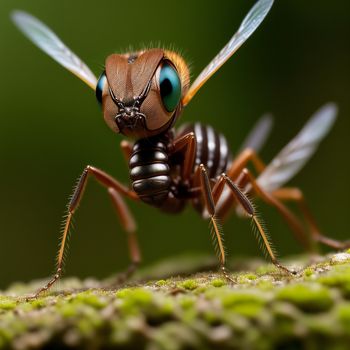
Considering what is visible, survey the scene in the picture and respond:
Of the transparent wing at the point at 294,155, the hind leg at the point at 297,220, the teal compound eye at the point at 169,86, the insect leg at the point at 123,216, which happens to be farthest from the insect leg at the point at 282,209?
the insect leg at the point at 123,216

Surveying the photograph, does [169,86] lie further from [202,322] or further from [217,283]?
[202,322]

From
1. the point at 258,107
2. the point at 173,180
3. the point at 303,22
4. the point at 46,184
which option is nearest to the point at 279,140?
the point at 258,107

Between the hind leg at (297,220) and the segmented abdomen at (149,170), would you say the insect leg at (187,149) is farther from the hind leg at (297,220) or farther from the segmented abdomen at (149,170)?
the hind leg at (297,220)

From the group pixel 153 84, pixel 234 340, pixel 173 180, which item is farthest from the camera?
pixel 173 180

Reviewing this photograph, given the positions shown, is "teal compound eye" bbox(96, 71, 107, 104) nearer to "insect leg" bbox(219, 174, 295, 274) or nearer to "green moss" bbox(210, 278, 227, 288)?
"insect leg" bbox(219, 174, 295, 274)

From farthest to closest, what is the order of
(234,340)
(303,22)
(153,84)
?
(303,22) < (153,84) < (234,340)

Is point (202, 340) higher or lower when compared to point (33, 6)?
lower

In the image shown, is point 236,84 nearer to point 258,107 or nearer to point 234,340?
point 258,107
